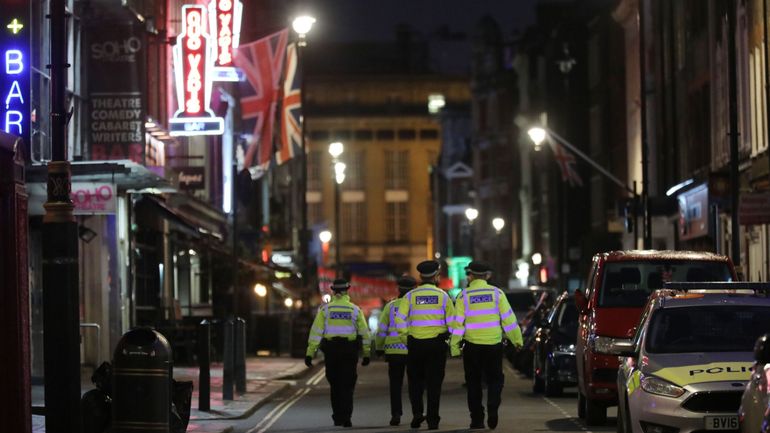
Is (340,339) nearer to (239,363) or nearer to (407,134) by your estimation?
(239,363)

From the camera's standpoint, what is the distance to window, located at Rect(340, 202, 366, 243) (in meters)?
144

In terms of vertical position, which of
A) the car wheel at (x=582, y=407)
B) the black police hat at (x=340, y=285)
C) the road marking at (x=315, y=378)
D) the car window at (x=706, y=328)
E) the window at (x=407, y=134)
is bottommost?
the road marking at (x=315, y=378)

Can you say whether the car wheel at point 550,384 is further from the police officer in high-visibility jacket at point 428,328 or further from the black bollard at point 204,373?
the police officer in high-visibility jacket at point 428,328

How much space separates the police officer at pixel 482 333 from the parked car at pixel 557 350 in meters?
5.93

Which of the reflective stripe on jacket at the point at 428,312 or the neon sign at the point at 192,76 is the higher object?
the neon sign at the point at 192,76

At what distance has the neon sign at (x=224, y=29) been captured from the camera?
38344 millimetres

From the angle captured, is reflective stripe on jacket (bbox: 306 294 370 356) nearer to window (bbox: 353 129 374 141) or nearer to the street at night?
the street at night

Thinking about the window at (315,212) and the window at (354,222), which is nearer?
the window at (315,212)

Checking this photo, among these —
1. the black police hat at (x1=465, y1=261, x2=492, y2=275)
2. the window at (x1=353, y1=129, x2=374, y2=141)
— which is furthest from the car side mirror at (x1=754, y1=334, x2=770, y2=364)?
the window at (x1=353, y1=129, x2=374, y2=141)

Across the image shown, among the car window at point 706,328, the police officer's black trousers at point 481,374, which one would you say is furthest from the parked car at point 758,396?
the police officer's black trousers at point 481,374

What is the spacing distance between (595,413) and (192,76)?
1777cm

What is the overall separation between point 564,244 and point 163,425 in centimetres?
5714

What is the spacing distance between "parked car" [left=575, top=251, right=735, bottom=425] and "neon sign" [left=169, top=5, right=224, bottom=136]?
51.8ft

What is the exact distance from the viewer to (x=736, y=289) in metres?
15.8
